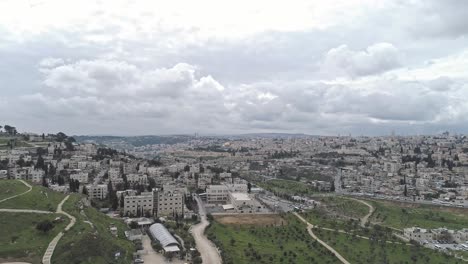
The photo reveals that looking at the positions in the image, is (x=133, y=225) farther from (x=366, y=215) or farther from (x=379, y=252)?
(x=366, y=215)

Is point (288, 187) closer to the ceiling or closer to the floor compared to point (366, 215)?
closer to the ceiling

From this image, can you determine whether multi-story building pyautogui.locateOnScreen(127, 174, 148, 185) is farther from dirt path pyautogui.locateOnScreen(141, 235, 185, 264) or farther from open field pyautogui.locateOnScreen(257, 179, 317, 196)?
dirt path pyautogui.locateOnScreen(141, 235, 185, 264)

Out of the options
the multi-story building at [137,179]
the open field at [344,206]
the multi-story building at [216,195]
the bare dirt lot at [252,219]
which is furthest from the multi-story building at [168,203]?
the open field at [344,206]

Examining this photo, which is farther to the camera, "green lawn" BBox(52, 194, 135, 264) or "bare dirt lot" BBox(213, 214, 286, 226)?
"bare dirt lot" BBox(213, 214, 286, 226)

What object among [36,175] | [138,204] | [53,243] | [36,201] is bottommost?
[138,204]

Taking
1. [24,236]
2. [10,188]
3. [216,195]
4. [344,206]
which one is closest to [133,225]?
[24,236]

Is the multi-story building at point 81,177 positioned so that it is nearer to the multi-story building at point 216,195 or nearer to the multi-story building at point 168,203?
the multi-story building at point 168,203

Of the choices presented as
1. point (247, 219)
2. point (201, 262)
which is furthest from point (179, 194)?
point (201, 262)

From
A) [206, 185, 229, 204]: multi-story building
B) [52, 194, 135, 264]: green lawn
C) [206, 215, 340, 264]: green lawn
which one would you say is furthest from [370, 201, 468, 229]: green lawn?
[52, 194, 135, 264]: green lawn
